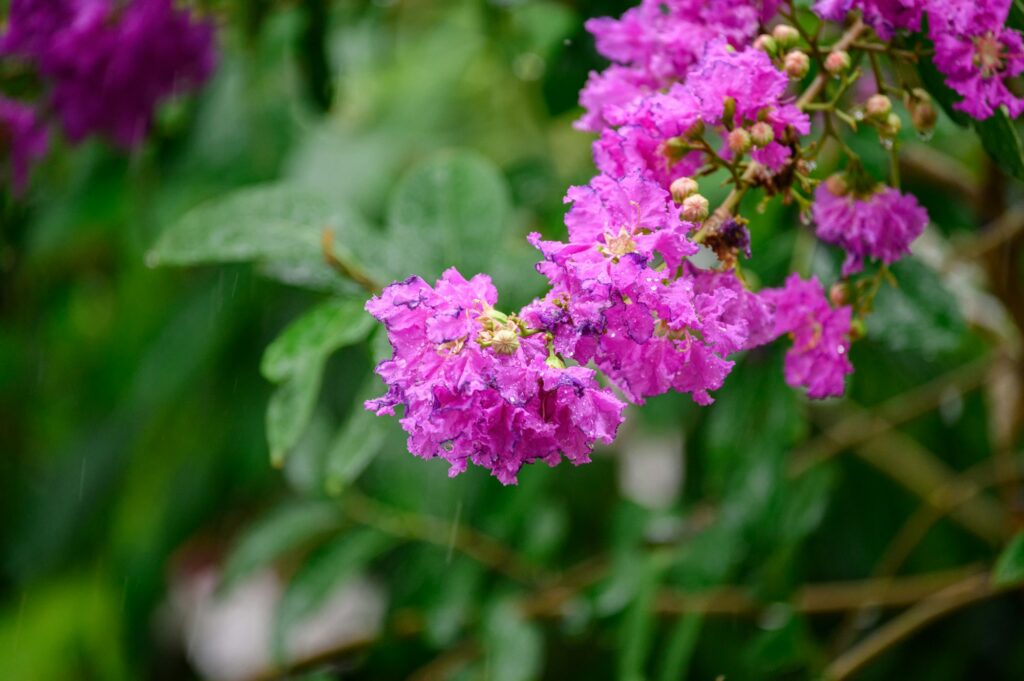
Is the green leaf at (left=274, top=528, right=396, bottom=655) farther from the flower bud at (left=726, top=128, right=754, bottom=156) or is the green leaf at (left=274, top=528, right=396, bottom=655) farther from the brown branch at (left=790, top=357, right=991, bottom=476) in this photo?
the flower bud at (left=726, top=128, right=754, bottom=156)

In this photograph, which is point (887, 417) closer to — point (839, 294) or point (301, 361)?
point (839, 294)

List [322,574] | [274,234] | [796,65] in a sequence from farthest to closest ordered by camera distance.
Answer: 1. [322,574]
2. [274,234]
3. [796,65]

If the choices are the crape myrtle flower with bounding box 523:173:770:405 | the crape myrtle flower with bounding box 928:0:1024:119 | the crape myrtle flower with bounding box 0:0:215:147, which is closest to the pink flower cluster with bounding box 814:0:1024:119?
the crape myrtle flower with bounding box 928:0:1024:119

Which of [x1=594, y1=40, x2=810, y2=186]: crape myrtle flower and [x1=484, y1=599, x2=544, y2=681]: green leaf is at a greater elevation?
[x1=594, y1=40, x2=810, y2=186]: crape myrtle flower

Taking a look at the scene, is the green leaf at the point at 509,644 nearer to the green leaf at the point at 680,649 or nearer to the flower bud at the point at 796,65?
the green leaf at the point at 680,649

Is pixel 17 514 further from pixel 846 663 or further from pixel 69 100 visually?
pixel 846 663

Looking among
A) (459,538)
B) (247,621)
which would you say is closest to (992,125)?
(459,538)

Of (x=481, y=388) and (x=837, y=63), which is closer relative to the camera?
(x=481, y=388)

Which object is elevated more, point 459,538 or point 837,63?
point 837,63
